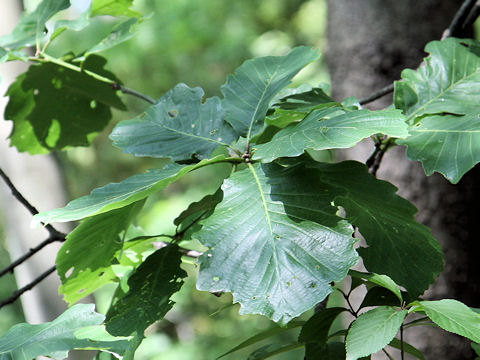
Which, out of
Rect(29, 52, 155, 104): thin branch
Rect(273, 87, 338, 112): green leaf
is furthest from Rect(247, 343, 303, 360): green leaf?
Rect(29, 52, 155, 104): thin branch

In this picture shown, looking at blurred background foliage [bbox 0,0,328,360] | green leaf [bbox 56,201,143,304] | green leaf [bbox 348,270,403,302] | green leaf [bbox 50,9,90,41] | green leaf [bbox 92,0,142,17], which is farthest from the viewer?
blurred background foliage [bbox 0,0,328,360]

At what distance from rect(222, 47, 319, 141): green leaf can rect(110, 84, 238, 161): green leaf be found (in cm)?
2

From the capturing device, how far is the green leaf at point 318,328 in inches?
30.3

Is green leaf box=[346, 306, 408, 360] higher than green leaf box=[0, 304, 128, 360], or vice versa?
green leaf box=[0, 304, 128, 360]

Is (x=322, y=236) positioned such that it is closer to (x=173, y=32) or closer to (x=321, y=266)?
(x=321, y=266)

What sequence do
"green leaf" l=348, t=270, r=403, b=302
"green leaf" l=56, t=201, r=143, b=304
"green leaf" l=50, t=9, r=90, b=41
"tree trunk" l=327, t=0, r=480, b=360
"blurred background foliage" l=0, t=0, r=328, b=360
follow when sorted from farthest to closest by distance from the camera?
"blurred background foliage" l=0, t=0, r=328, b=360, "tree trunk" l=327, t=0, r=480, b=360, "green leaf" l=50, t=9, r=90, b=41, "green leaf" l=56, t=201, r=143, b=304, "green leaf" l=348, t=270, r=403, b=302

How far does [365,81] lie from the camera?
4.80 ft

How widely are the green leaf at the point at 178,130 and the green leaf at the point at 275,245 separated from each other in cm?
12

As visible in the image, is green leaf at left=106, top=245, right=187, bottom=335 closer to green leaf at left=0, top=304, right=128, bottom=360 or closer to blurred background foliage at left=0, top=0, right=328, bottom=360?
green leaf at left=0, top=304, right=128, bottom=360

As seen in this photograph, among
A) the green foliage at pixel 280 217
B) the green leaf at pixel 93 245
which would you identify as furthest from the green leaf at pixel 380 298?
the green leaf at pixel 93 245

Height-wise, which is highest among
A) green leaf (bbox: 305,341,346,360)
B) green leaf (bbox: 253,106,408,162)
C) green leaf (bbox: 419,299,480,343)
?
green leaf (bbox: 253,106,408,162)

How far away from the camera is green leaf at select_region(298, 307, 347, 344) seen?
77cm

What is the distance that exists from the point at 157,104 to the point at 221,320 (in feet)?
17.4

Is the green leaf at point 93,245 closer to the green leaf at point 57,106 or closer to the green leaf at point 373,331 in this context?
the green leaf at point 373,331
